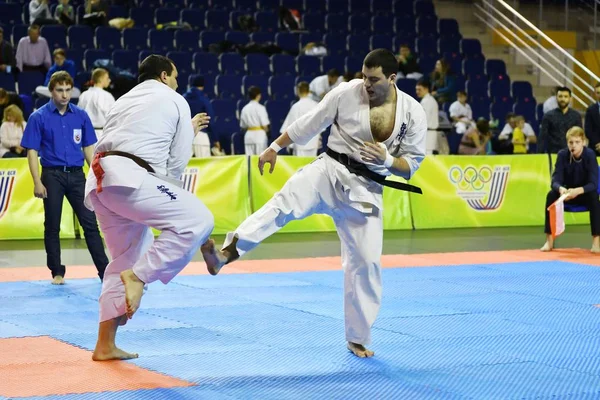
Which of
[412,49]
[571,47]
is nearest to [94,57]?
[412,49]

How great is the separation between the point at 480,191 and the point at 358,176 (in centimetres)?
889

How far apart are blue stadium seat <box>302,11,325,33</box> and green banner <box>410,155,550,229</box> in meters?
6.86

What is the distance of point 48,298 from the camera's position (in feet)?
25.0

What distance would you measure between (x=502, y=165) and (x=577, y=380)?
967 centimetres

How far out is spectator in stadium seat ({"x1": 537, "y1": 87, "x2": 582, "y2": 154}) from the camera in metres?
13.8

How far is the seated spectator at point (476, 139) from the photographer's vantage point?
17.2 metres

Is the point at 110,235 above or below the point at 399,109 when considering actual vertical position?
below

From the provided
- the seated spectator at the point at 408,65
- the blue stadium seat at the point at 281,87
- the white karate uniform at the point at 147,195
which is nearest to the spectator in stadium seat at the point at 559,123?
the seated spectator at the point at 408,65

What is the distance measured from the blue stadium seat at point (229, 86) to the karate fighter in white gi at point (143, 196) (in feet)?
38.6

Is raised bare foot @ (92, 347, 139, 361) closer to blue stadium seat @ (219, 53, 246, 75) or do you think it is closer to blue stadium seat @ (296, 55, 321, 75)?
blue stadium seat @ (219, 53, 246, 75)

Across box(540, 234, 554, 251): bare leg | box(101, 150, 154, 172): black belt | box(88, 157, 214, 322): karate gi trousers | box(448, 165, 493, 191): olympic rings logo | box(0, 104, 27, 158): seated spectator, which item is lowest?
box(540, 234, 554, 251): bare leg

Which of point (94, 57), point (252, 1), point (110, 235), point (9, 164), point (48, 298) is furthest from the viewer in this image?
point (252, 1)

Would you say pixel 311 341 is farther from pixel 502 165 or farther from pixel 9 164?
pixel 502 165

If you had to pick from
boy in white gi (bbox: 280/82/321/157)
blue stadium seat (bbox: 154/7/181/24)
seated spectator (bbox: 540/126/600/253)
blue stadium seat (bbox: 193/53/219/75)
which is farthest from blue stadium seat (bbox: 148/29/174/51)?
seated spectator (bbox: 540/126/600/253)
